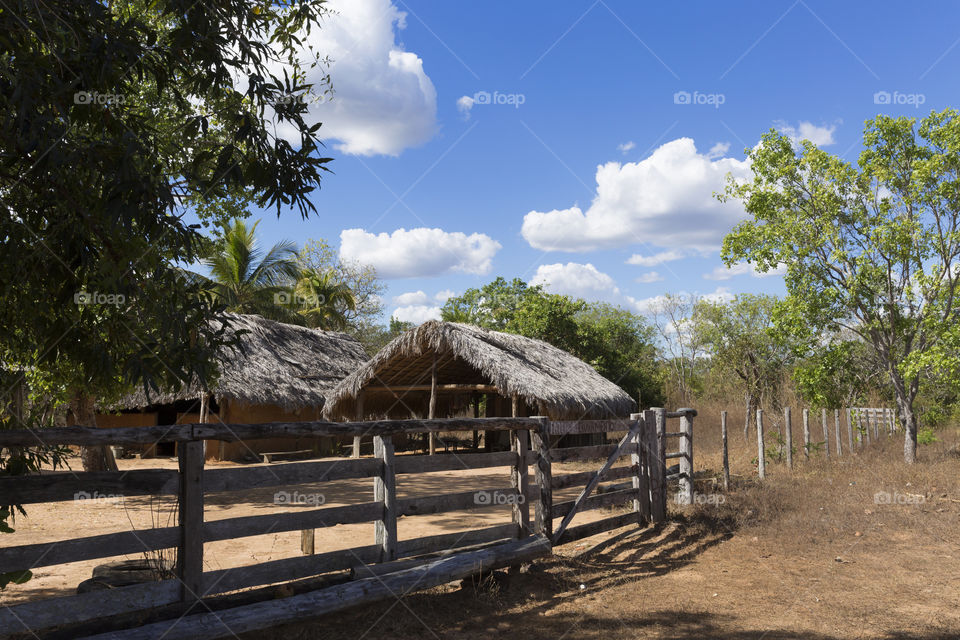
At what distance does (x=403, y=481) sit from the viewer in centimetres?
1588

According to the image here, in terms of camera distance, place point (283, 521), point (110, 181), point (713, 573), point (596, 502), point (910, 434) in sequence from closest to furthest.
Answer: point (110, 181)
point (283, 521)
point (713, 573)
point (596, 502)
point (910, 434)

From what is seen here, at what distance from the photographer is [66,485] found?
3990 millimetres

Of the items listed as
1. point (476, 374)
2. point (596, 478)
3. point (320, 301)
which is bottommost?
point (596, 478)

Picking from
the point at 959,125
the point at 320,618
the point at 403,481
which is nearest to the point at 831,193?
the point at 959,125

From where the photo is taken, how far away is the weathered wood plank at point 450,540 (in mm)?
5984

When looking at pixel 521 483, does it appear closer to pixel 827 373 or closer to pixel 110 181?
pixel 110 181

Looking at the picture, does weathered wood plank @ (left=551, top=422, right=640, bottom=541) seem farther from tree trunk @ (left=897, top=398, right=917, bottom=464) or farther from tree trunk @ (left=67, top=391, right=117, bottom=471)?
tree trunk @ (left=67, top=391, right=117, bottom=471)

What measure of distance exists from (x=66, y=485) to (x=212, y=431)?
861 millimetres

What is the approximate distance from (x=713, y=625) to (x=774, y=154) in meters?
12.6

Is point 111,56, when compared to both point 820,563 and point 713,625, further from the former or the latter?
point 820,563

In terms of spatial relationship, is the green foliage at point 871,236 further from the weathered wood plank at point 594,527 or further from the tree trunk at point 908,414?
the weathered wood plank at point 594,527

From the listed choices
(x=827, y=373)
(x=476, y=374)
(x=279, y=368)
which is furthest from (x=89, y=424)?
(x=827, y=373)

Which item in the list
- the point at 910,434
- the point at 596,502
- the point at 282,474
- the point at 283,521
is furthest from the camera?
the point at 910,434

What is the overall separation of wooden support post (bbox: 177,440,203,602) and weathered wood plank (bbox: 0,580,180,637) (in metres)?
0.08
